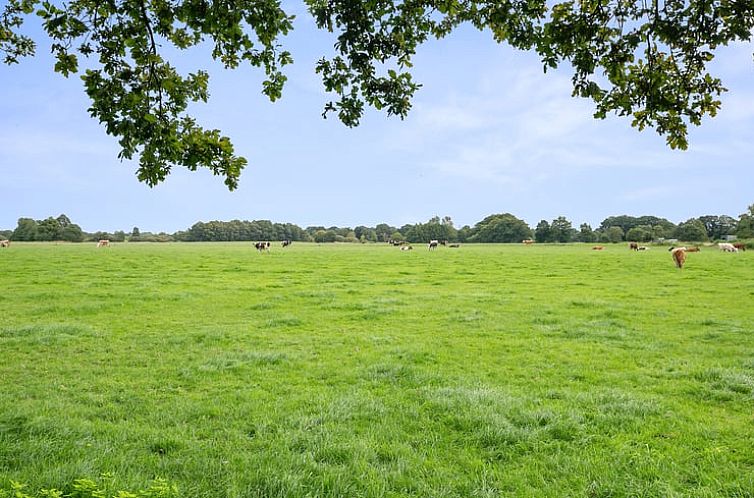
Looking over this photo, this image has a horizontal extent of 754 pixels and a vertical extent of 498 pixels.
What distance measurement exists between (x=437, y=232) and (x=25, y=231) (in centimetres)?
11233

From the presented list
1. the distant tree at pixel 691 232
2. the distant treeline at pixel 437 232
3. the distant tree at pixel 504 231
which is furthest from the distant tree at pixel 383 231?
the distant tree at pixel 691 232

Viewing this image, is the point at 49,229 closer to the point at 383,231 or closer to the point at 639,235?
the point at 383,231

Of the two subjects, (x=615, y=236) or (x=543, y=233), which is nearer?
(x=543, y=233)

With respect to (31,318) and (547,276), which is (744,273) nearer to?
(547,276)

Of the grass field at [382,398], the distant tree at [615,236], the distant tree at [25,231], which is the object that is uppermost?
the distant tree at [25,231]

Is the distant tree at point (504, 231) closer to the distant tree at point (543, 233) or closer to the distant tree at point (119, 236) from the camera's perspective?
the distant tree at point (543, 233)

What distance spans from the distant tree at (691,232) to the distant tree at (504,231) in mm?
38098

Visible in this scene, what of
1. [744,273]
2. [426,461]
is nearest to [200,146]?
[426,461]

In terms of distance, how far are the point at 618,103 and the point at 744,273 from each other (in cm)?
2836

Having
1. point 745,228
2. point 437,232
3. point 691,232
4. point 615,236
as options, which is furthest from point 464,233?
point 745,228

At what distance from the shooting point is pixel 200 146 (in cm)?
735

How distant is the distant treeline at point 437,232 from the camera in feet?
410

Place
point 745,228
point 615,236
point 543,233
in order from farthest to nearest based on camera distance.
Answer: point 615,236 → point 543,233 → point 745,228

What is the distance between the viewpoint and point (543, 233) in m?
136
